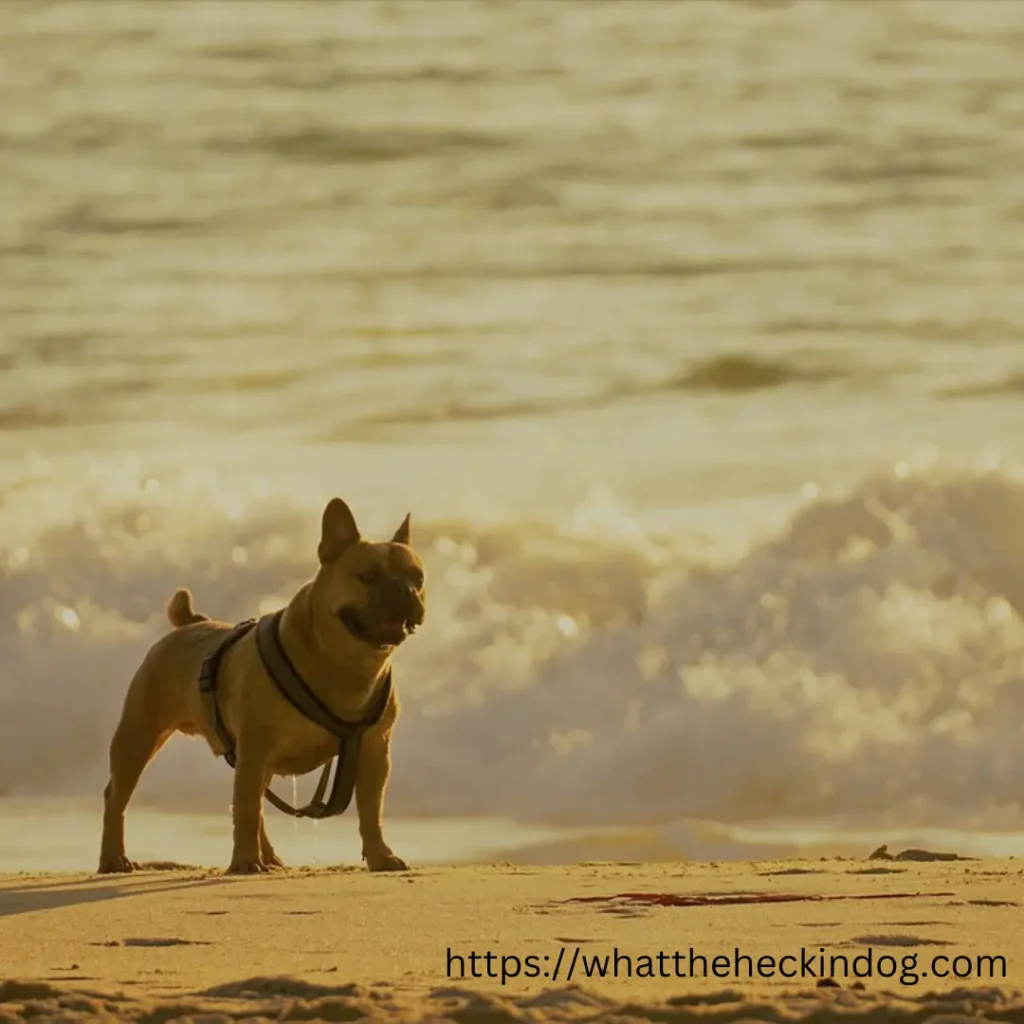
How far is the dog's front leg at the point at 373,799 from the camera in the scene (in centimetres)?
1418

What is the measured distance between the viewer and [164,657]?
14734 mm

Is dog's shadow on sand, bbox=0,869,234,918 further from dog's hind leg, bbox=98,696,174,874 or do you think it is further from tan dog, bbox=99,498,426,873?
dog's hind leg, bbox=98,696,174,874

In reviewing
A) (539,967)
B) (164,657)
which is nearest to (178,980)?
(539,967)

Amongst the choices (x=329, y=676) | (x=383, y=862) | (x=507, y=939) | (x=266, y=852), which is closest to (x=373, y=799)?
(x=383, y=862)

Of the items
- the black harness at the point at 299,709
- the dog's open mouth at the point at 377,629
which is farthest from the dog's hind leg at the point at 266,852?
the dog's open mouth at the point at 377,629

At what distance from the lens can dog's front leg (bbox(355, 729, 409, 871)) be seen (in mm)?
14180

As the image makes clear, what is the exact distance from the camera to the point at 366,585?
1366cm

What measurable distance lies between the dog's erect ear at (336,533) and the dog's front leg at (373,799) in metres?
1.03

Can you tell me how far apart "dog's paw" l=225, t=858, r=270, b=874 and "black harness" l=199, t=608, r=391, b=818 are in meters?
0.35

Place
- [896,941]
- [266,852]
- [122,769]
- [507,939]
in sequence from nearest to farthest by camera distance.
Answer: [896,941] < [507,939] < [266,852] < [122,769]

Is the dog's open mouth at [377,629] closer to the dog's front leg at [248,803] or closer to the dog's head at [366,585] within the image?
the dog's head at [366,585]

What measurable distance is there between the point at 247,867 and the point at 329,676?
106 cm

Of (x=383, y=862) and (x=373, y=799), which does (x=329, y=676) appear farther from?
(x=383, y=862)

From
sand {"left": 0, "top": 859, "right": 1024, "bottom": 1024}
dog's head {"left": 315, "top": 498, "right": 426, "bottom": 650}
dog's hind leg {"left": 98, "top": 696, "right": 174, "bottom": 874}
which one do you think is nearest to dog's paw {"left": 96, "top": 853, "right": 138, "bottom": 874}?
dog's hind leg {"left": 98, "top": 696, "right": 174, "bottom": 874}
